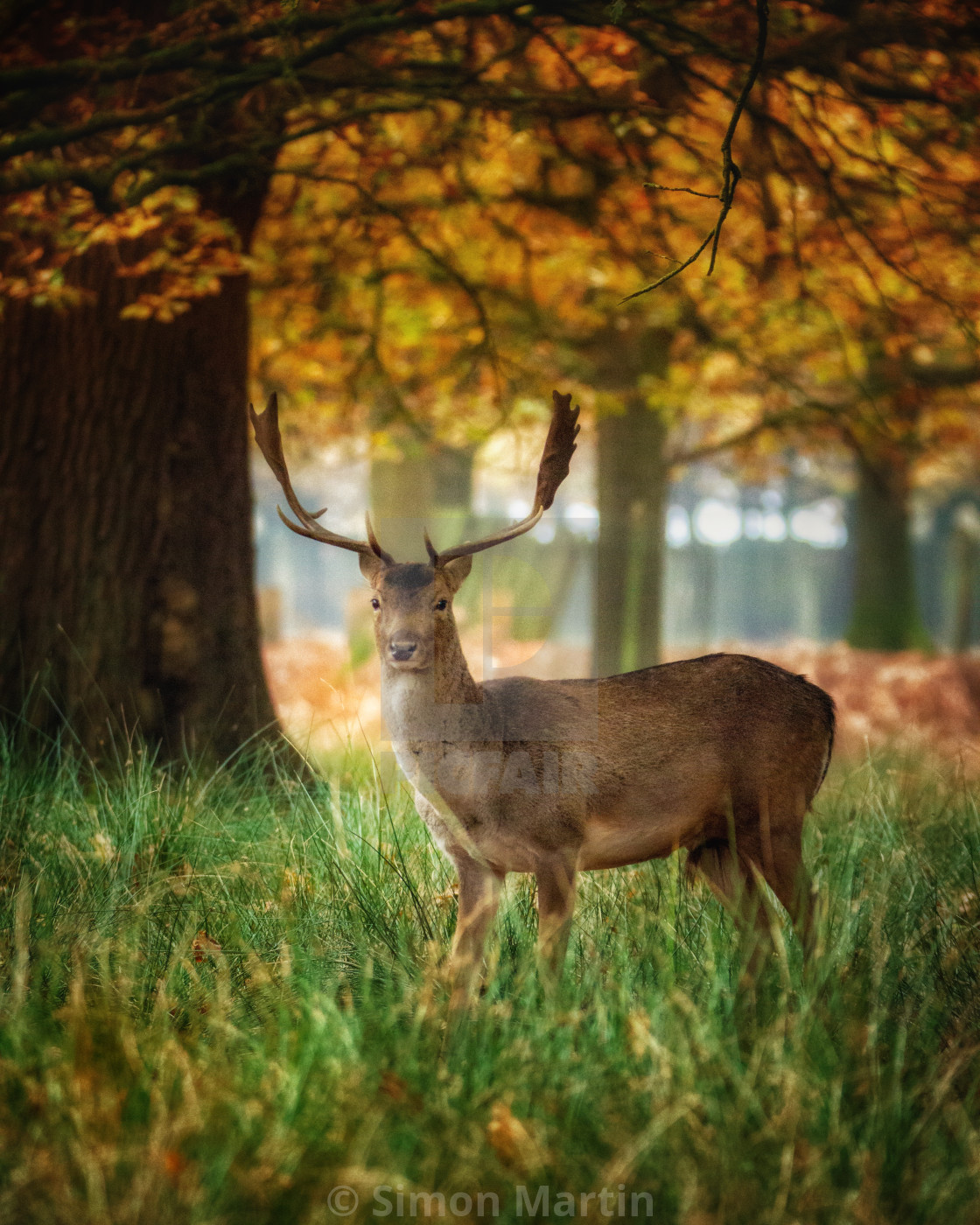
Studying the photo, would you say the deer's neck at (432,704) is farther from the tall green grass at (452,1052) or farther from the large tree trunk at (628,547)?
the large tree trunk at (628,547)

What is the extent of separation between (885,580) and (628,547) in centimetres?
743

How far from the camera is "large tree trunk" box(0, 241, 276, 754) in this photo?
5.69m

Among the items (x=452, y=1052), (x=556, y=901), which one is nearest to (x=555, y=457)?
(x=556, y=901)

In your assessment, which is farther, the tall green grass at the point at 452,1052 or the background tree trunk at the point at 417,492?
the background tree trunk at the point at 417,492

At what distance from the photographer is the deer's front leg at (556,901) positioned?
3389 mm

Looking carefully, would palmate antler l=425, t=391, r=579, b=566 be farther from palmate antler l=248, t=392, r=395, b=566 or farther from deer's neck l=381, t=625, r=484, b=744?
deer's neck l=381, t=625, r=484, b=744

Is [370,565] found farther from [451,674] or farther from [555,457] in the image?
[555,457]

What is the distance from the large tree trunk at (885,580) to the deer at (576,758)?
514 inches

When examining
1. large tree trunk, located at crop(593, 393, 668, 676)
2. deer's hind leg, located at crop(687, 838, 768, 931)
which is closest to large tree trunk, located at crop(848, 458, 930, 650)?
large tree trunk, located at crop(593, 393, 668, 676)

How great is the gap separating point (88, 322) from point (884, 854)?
4682 mm

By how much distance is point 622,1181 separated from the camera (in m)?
2.38

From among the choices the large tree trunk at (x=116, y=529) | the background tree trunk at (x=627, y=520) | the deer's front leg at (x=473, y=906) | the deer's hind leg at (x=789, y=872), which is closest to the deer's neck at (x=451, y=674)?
the deer's front leg at (x=473, y=906)

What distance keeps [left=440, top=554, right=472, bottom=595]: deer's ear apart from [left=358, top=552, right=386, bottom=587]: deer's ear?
0.73 feet

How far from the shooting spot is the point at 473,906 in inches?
143
